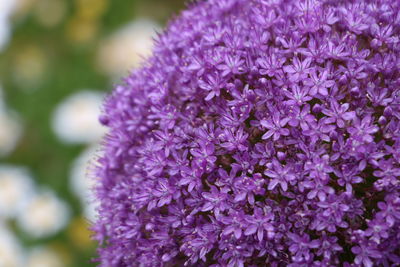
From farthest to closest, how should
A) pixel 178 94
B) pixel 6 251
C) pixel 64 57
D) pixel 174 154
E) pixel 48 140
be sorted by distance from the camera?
pixel 64 57 < pixel 48 140 < pixel 6 251 < pixel 178 94 < pixel 174 154

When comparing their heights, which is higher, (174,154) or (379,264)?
(174,154)

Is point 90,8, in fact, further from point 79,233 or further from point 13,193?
point 79,233

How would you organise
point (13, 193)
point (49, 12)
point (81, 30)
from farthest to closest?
1. point (49, 12)
2. point (81, 30)
3. point (13, 193)

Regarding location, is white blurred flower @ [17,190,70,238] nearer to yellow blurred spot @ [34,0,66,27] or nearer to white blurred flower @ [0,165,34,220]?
white blurred flower @ [0,165,34,220]

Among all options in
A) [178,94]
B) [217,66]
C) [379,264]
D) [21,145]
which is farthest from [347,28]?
[21,145]

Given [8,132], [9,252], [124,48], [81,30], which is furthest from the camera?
[81,30]

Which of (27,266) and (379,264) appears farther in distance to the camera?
(27,266)

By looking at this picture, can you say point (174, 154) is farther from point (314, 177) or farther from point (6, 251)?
point (6, 251)

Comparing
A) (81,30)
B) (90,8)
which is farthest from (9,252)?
(90,8)
